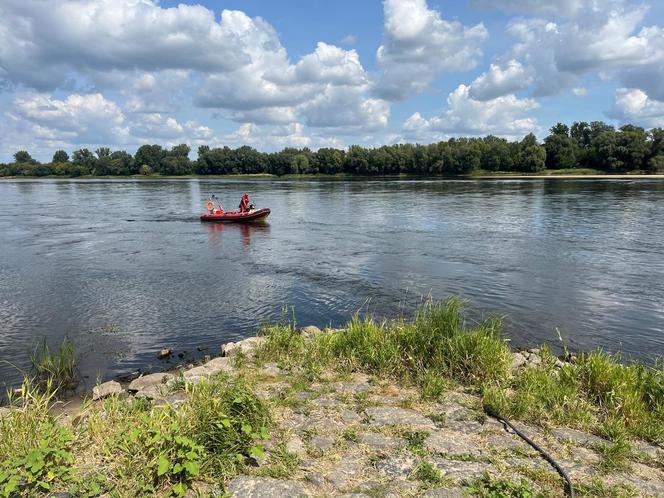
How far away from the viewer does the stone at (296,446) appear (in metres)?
6.01

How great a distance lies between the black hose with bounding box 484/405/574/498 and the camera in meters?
5.27

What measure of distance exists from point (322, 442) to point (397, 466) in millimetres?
1040

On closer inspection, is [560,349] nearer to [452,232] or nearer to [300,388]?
[300,388]

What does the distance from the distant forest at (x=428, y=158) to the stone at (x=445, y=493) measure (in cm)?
11649

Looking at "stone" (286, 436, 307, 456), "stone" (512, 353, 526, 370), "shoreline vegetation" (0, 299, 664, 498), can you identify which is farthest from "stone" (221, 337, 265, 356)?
"stone" (512, 353, 526, 370)

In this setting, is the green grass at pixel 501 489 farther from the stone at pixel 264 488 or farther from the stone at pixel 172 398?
the stone at pixel 172 398

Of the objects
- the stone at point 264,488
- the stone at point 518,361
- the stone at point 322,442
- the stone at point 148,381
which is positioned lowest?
the stone at point 148,381

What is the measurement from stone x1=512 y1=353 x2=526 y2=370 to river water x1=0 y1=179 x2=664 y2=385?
3043 millimetres

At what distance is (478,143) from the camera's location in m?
132

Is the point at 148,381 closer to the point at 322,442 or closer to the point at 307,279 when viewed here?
the point at 322,442

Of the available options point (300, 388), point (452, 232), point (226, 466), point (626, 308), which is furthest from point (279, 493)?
point (452, 232)

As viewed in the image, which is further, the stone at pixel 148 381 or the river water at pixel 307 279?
the river water at pixel 307 279

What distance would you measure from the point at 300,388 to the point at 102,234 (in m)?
29.6

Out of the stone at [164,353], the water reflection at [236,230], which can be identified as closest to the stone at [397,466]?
the stone at [164,353]
